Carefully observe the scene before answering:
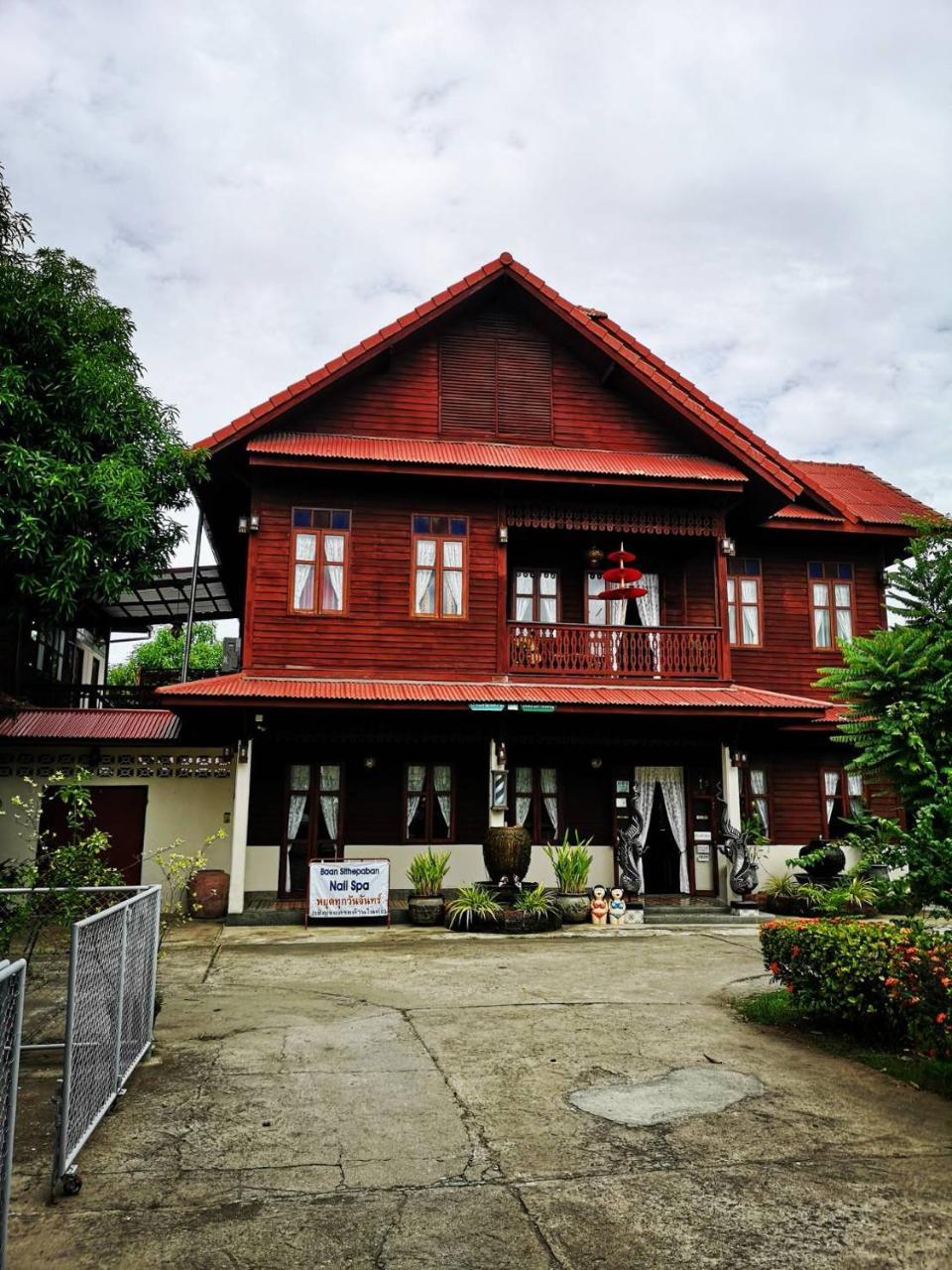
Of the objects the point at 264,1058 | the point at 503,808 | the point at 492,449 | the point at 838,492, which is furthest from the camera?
the point at 838,492

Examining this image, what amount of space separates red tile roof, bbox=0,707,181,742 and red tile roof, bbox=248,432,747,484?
5622 mm

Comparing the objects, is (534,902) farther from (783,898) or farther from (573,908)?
(783,898)

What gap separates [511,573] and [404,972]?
30.1 ft

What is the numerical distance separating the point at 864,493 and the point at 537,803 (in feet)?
35.8

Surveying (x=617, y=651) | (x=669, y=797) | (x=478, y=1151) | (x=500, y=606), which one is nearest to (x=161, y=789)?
(x=500, y=606)

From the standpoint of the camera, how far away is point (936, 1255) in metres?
4.00

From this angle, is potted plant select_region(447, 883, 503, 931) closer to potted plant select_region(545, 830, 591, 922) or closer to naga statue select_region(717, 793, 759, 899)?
potted plant select_region(545, 830, 591, 922)

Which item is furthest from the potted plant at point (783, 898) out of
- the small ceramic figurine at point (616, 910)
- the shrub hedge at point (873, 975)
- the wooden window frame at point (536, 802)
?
the shrub hedge at point (873, 975)

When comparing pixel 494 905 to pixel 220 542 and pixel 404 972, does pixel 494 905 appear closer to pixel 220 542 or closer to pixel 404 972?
pixel 404 972

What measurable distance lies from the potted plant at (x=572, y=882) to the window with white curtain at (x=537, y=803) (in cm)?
131

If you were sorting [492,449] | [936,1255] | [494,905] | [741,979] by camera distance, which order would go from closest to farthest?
[936,1255] → [741,979] → [494,905] → [492,449]

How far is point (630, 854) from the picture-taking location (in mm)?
15891

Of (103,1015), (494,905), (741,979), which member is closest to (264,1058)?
(103,1015)

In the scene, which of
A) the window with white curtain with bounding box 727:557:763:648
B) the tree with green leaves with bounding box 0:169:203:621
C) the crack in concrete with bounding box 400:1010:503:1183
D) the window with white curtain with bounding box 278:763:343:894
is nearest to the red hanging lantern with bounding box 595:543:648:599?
the window with white curtain with bounding box 727:557:763:648
